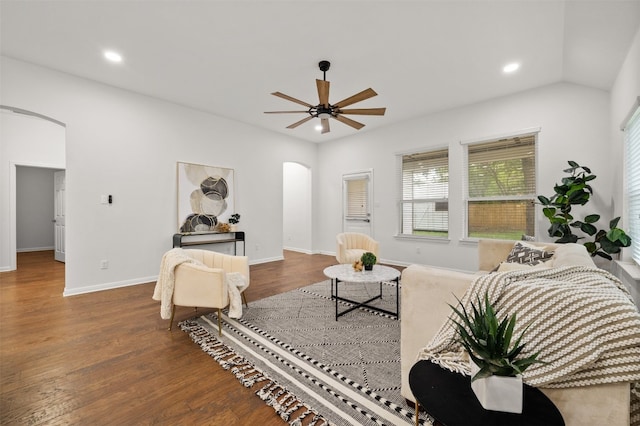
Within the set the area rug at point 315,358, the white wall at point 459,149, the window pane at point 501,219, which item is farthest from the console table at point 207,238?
the window pane at point 501,219

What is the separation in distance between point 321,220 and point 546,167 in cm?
475

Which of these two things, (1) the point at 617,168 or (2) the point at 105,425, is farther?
(1) the point at 617,168

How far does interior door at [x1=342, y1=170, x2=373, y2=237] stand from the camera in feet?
21.0

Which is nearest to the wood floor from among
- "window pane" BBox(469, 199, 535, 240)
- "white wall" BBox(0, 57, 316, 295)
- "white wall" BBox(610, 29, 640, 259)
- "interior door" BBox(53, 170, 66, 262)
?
"white wall" BBox(0, 57, 316, 295)

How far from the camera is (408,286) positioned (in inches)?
62.1

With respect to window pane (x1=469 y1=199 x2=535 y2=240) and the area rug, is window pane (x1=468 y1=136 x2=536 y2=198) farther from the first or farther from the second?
the area rug

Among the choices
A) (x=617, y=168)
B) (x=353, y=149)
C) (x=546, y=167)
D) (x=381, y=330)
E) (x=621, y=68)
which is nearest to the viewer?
(x=381, y=330)

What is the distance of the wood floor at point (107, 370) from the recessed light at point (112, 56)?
119 inches

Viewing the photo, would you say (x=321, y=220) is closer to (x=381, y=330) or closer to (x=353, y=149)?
(x=353, y=149)

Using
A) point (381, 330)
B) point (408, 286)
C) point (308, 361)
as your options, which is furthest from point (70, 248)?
point (408, 286)

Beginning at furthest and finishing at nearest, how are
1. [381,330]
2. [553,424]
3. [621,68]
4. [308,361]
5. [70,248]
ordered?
[70,248], [621,68], [381,330], [308,361], [553,424]

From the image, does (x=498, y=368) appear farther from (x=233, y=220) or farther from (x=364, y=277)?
(x=233, y=220)

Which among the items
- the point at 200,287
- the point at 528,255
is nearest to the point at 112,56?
the point at 200,287

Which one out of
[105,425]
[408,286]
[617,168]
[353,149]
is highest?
[353,149]
